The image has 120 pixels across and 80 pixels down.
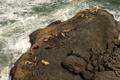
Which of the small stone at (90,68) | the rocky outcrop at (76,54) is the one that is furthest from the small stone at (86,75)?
the small stone at (90,68)

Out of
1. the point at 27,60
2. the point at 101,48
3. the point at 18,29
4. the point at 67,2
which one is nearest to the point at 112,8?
the point at 67,2

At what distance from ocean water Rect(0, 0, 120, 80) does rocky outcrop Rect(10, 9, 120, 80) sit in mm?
1715

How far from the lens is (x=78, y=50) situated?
348 inches

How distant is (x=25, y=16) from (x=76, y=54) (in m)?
5.75

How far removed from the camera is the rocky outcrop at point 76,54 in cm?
830

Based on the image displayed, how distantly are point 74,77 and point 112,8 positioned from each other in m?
6.84

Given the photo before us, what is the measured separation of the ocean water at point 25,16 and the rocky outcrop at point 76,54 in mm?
1715

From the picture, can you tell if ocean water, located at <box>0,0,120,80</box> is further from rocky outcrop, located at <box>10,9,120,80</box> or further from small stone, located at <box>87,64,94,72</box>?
small stone, located at <box>87,64,94,72</box>

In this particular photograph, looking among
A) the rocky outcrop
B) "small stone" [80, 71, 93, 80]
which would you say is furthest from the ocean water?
"small stone" [80, 71, 93, 80]

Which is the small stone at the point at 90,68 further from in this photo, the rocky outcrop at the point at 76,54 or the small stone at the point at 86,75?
the small stone at the point at 86,75

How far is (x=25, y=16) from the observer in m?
13.8

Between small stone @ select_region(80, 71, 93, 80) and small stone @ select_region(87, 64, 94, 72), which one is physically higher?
small stone @ select_region(87, 64, 94, 72)

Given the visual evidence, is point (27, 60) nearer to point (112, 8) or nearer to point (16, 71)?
point (16, 71)

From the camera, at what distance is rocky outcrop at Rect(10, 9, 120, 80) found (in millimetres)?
8297
